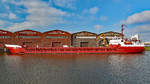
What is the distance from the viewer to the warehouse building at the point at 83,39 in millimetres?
41812

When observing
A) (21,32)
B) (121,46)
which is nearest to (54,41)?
(21,32)

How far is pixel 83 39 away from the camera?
41.9m

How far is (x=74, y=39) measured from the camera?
1650 inches

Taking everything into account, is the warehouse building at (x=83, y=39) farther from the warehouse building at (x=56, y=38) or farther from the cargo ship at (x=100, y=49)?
the cargo ship at (x=100, y=49)

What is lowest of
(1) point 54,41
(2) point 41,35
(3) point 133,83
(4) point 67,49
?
(3) point 133,83

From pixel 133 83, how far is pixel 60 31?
111ft

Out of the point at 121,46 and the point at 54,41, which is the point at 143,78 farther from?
the point at 54,41

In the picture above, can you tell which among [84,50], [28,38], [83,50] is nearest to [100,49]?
[84,50]

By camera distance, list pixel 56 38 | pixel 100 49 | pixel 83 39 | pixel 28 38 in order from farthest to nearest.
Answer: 1. pixel 83 39
2. pixel 56 38
3. pixel 28 38
4. pixel 100 49

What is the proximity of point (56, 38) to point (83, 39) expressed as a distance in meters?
11.6

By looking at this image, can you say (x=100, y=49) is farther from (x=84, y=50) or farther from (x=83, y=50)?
(x=83, y=50)

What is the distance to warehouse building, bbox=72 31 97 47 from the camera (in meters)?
41.8

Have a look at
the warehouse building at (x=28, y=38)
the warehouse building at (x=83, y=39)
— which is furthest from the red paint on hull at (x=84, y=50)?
the warehouse building at (x=83, y=39)

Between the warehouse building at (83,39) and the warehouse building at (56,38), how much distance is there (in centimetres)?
298
